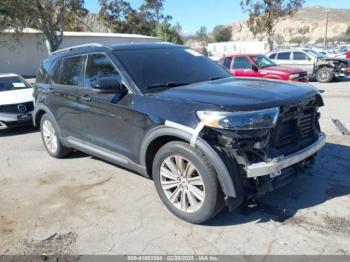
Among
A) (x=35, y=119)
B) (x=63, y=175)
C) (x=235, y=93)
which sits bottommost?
(x=63, y=175)

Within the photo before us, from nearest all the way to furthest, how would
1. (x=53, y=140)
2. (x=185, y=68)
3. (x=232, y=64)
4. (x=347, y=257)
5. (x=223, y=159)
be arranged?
(x=347, y=257)
(x=223, y=159)
(x=185, y=68)
(x=53, y=140)
(x=232, y=64)

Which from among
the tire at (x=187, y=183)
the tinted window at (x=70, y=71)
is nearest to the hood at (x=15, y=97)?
the tinted window at (x=70, y=71)

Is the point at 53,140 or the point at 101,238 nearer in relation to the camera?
the point at 101,238

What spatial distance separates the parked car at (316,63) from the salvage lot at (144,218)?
12603 mm

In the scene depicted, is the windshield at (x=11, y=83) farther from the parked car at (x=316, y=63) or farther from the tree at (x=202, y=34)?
the tree at (x=202, y=34)

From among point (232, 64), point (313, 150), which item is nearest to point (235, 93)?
point (313, 150)

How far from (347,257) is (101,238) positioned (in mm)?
2298

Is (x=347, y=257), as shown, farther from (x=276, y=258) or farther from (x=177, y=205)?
(x=177, y=205)

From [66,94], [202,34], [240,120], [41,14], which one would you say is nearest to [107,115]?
[66,94]

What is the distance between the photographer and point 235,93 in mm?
3932

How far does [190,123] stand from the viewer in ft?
12.3

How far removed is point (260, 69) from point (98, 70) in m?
10.2

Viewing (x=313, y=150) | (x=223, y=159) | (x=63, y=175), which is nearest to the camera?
(x=223, y=159)

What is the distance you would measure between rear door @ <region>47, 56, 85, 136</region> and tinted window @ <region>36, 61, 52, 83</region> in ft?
1.01
